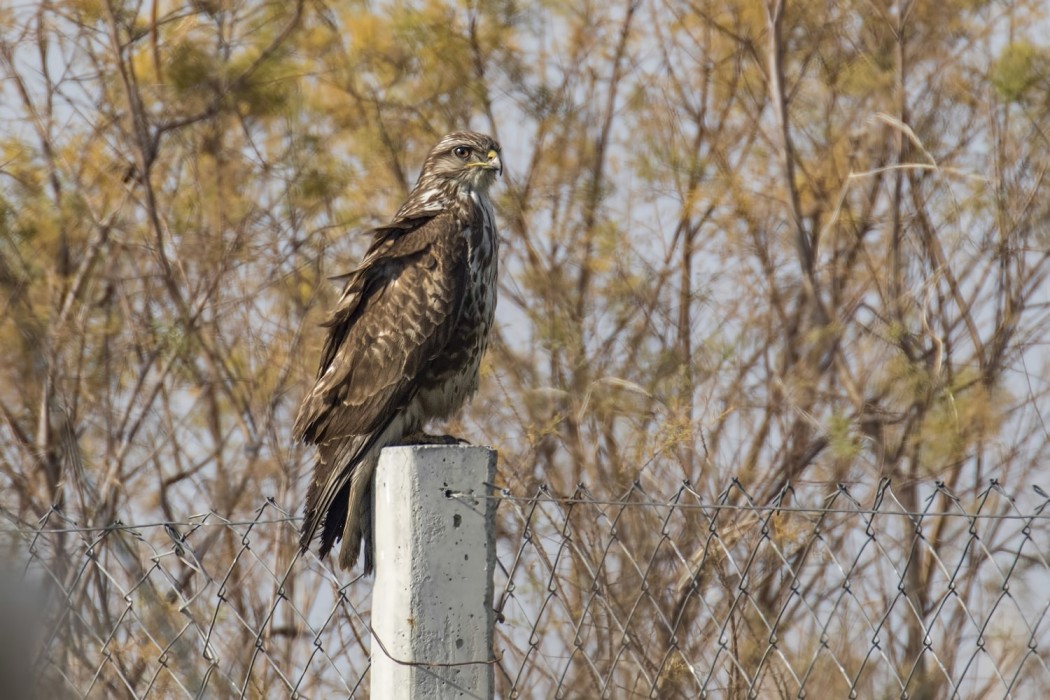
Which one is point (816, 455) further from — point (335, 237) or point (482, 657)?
point (482, 657)

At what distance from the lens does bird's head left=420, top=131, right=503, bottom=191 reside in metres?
5.01

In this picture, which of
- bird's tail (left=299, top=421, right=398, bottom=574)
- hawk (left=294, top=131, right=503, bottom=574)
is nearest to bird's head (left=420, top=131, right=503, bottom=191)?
hawk (left=294, top=131, right=503, bottom=574)

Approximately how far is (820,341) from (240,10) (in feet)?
14.0

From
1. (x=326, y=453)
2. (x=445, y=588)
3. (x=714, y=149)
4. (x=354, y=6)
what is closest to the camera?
(x=445, y=588)

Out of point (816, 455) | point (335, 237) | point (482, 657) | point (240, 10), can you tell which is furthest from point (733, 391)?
point (482, 657)

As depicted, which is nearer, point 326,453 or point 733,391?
point 326,453

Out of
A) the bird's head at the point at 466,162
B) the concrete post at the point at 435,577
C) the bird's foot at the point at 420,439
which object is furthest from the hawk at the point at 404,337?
the concrete post at the point at 435,577

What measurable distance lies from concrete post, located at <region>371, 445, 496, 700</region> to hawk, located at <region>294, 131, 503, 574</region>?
105 cm

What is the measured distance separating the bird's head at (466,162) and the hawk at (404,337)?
13 cm

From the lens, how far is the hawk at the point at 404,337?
4.25 metres

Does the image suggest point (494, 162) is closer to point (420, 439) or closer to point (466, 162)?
point (466, 162)

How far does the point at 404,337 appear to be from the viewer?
4.41m

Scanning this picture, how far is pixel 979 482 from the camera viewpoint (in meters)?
8.18

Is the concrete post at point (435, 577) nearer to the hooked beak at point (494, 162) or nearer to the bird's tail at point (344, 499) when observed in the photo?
the bird's tail at point (344, 499)
